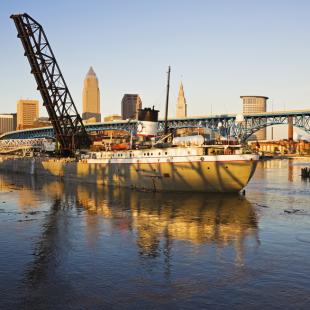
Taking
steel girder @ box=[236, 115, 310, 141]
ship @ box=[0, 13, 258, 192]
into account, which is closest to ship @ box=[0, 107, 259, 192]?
ship @ box=[0, 13, 258, 192]

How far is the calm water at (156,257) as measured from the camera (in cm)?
1747

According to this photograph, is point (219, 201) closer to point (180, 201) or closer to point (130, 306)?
point (180, 201)

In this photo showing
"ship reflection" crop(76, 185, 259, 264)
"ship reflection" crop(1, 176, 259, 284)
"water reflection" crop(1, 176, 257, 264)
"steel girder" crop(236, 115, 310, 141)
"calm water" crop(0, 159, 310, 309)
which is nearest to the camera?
"calm water" crop(0, 159, 310, 309)

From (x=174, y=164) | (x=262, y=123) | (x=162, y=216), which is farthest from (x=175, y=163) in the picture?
(x=262, y=123)

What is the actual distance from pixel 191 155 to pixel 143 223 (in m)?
18.2

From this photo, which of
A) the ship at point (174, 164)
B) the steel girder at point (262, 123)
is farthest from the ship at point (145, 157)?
the steel girder at point (262, 123)

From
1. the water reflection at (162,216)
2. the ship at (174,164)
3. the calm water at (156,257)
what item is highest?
the ship at (174,164)

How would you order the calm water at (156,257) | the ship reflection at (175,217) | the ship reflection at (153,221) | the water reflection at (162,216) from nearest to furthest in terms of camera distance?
the calm water at (156,257)
the ship reflection at (153,221)
the ship reflection at (175,217)
the water reflection at (162,216)

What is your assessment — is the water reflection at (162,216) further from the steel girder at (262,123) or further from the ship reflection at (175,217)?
the steel girder at (262,123)

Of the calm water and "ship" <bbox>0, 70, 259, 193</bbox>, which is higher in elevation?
"ship" <bbox>0, 70, 259, 193</bbox>

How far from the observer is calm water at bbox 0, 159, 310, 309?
688 inches

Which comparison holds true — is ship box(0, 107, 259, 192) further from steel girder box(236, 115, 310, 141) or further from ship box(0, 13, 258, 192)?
steel girder box(236, 115, 310, 141)

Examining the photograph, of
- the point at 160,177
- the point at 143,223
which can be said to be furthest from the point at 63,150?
the point at 143,223

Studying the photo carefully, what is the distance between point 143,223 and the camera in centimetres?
3388
